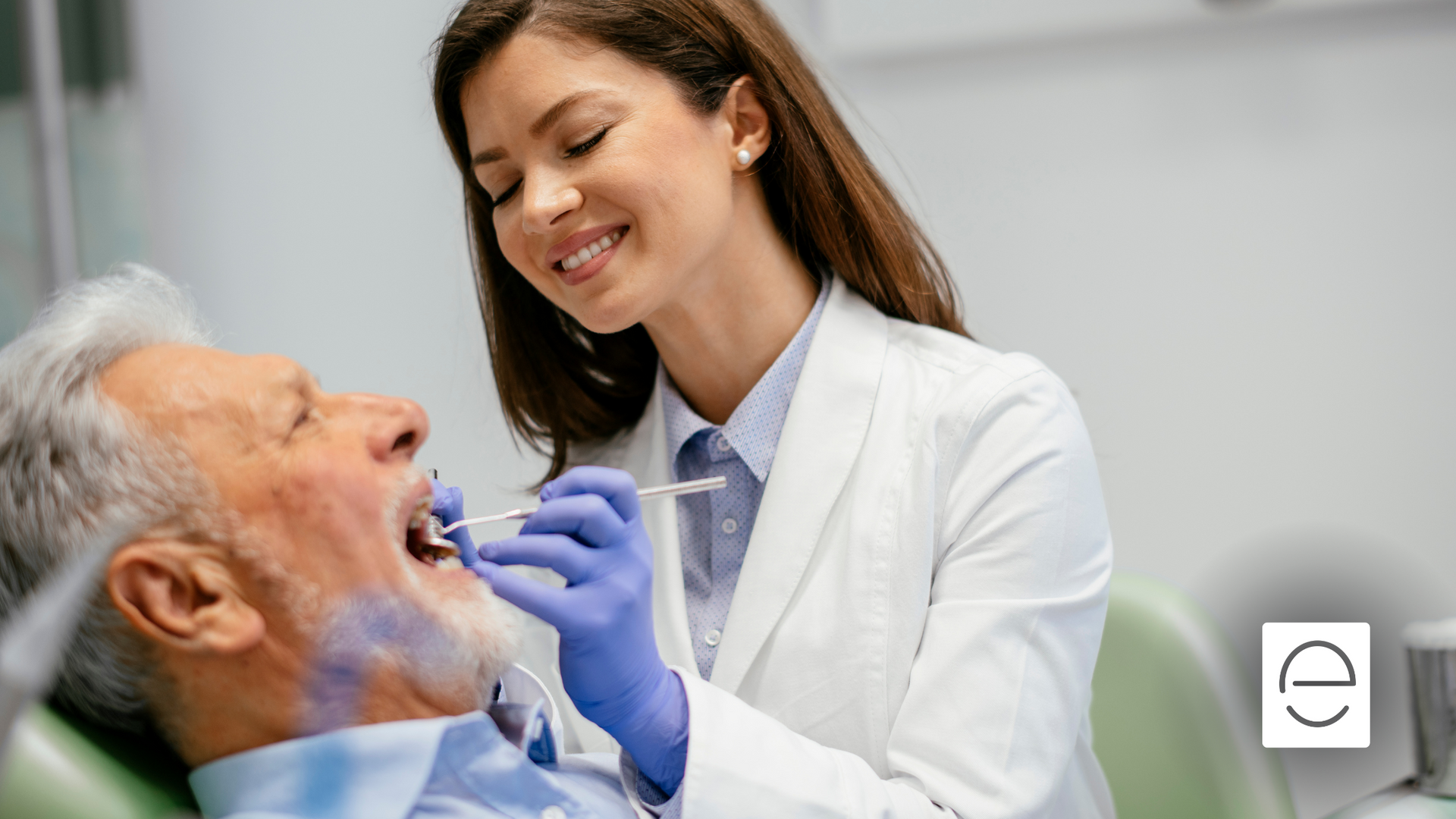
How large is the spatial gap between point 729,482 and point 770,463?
7cm

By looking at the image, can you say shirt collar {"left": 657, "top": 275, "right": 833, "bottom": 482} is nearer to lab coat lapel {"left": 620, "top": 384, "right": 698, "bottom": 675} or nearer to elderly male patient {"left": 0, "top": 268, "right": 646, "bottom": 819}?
lab coat lapel {"left": 620, "top": 384, "right": 698, "bottom": 675}

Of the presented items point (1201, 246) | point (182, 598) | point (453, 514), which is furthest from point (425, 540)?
point (1201, 246)

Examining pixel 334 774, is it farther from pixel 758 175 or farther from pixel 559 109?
pixel 758 175

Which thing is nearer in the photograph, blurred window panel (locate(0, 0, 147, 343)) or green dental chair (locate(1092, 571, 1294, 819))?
green dental chair (locate(1092, 571, 1294, 819))

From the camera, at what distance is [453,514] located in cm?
113

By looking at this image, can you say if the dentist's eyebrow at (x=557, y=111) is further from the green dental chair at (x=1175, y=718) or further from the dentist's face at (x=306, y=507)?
the green dental chair at (x=1175, y=718)

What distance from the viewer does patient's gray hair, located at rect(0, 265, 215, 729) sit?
34.4 inches

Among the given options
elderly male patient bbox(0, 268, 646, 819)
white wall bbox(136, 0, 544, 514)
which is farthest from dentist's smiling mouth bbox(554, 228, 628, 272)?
white wall bbox(136, 0, 544, 514)

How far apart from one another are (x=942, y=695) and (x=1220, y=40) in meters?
1.41

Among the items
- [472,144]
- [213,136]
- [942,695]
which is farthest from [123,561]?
→ [213,136]

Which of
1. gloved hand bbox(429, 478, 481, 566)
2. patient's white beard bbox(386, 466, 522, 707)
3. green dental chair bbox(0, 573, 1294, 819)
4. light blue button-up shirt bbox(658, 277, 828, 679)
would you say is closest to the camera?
patient's white beard bbox(386, 466, 522, 707)

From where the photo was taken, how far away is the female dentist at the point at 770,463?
3.26 ft

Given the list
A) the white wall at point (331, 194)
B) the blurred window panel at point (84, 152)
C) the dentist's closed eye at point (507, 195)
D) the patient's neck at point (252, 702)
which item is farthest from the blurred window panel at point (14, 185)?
the patient's neck at point (252, 702)

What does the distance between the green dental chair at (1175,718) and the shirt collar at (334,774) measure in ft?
3.26
